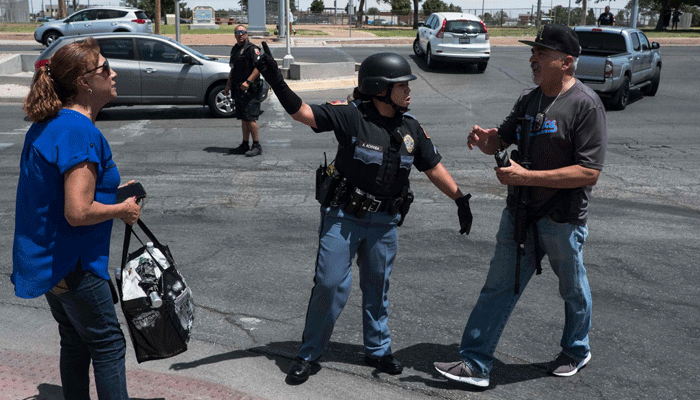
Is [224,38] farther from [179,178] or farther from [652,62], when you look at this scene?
[179,178]

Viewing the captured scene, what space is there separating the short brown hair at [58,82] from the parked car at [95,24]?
28.9 meters

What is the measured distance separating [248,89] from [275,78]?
6.74 m

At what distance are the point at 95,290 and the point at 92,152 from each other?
0.59 metres

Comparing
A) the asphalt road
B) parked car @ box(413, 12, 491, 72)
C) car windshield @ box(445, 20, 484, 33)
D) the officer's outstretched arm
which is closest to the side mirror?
the asphalt road

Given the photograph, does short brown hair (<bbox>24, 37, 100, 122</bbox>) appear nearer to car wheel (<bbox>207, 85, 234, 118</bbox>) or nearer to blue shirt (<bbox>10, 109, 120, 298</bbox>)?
blue shirt (<bbox>10, 109, 120, 298</bbox>)

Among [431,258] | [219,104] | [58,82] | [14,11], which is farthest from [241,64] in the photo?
[14,11]

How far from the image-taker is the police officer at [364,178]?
3.84 meters

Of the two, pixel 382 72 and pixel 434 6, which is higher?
pixel 434 6

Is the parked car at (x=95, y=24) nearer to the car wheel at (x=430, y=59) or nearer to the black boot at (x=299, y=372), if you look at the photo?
the car wheel at (x=430, y=59)

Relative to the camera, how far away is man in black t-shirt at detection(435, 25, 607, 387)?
148 inches

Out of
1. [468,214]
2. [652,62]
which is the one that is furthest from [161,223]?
[652,62]

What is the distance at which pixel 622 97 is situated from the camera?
51.3 feet

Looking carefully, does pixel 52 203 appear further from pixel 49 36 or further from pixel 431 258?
pixel 49 36

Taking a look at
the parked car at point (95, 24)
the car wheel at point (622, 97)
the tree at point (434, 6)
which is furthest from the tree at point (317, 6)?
the car wheel at point (622, 97)
